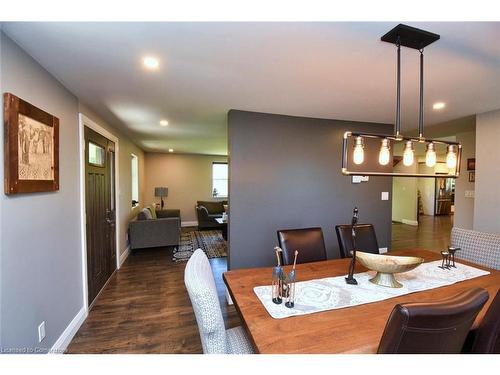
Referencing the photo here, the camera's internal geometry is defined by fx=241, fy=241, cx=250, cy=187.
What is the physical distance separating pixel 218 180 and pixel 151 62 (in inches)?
254

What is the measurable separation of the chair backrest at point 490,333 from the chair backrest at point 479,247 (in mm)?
1407

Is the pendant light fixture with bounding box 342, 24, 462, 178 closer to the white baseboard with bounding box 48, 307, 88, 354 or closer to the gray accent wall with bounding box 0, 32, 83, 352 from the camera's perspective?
the gray accent wall with bounding box 0, 32, 83, 352

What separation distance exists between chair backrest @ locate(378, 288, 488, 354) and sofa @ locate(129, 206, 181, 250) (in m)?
4.36

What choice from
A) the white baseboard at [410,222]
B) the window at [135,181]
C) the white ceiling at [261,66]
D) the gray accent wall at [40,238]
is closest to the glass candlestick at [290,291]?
the white ceiling at [261,66]

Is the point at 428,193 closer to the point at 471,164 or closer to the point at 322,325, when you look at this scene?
the point at 471,164

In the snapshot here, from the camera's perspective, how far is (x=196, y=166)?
7.78m

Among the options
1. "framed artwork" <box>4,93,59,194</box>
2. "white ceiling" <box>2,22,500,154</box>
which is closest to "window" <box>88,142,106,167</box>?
"white ceiling" <box>2,22,500,154</box>

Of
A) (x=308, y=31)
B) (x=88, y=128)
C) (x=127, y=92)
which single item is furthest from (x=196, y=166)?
(x=308, y=31)

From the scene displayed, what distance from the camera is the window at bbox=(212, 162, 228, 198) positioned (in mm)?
8016

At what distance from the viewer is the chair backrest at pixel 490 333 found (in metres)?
1.04

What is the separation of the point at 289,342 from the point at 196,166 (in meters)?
7.17

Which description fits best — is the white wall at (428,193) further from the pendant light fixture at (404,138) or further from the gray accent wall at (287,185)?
the pendant light fixture at (404,138)

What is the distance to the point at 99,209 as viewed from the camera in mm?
3051
